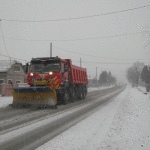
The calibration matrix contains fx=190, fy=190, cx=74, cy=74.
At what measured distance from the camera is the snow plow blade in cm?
1083

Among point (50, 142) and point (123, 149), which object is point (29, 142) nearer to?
point (50, 142)

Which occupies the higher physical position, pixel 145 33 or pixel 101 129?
pixel 145 33

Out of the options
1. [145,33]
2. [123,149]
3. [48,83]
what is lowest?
[123,149]

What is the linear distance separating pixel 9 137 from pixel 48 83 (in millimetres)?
6209

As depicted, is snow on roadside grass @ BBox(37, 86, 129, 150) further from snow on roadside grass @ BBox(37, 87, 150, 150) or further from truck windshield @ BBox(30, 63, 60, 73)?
truck windshield @ BBox(30, 63, 60, 73)

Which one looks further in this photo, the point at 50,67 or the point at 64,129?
the point at 50,67

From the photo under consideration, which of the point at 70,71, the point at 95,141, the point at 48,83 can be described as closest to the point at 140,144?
the point at 95,141

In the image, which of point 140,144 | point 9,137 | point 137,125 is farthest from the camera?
point 137,125

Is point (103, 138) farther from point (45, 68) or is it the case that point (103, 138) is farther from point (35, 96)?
point (45, 68)

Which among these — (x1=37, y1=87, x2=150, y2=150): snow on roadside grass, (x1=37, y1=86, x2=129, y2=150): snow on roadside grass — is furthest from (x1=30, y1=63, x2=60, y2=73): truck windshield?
(x1=37, y1=86, x2=129, y2=150): snow on roadside grass

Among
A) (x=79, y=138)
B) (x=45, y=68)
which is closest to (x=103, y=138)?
(x=79, y=138)

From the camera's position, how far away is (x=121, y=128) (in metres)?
6.50

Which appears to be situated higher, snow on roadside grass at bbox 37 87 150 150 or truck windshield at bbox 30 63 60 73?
truck windshield at bbox 30 63 60 73

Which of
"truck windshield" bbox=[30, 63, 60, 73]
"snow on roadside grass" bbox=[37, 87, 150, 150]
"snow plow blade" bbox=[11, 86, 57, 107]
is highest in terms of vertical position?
"truck windshield" bbox=[30, 63, 60, 73]
